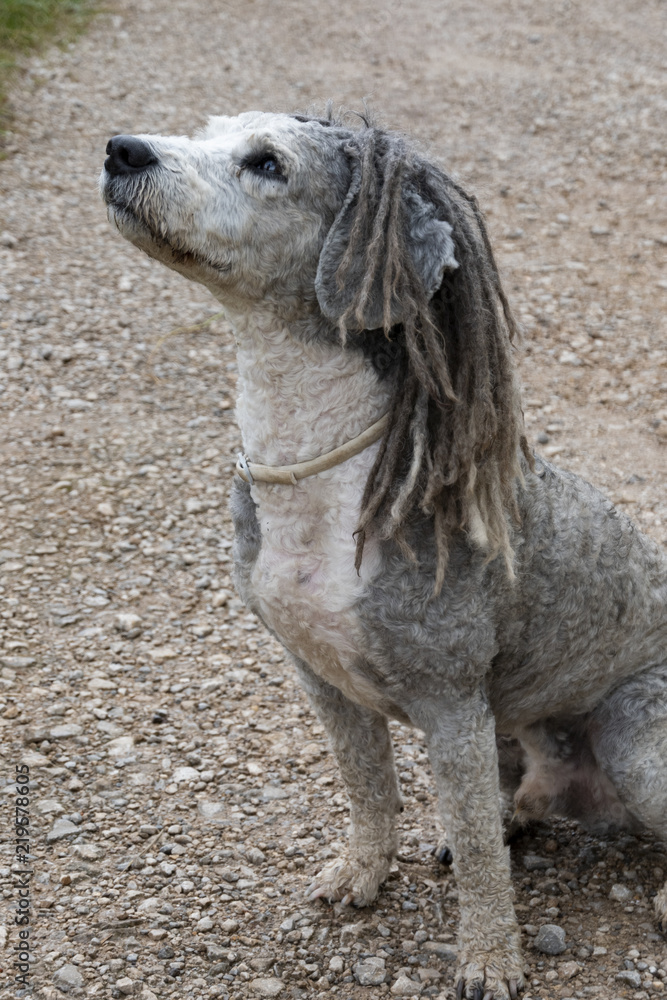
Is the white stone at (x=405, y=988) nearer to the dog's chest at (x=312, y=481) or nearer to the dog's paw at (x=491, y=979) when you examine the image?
the dog's paw at (x=491, y=979)

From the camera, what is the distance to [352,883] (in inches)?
129

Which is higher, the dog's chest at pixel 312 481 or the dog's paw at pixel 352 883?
the dog's chest at pixel 312 481

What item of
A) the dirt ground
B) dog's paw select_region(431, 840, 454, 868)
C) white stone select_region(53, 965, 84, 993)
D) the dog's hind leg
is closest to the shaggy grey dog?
the dog's hind leg

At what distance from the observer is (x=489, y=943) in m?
2.94

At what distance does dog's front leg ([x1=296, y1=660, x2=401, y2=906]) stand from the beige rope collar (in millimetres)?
655

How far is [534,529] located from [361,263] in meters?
0.86

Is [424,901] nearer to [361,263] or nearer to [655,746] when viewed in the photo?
[655,746]

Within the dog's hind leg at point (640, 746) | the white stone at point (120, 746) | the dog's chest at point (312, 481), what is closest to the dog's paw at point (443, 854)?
the dog's hind leg at point (640, 746)

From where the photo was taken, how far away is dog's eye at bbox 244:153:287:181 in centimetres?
257

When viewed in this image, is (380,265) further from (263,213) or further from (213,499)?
(213,499)

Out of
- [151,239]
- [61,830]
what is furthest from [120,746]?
[151,239]

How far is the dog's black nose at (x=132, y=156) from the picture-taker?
2.44 metres

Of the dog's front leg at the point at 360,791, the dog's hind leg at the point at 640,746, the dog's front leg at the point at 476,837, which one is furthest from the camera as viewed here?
the dog's front leg at the point at 360,791

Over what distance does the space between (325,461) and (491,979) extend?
149cm
